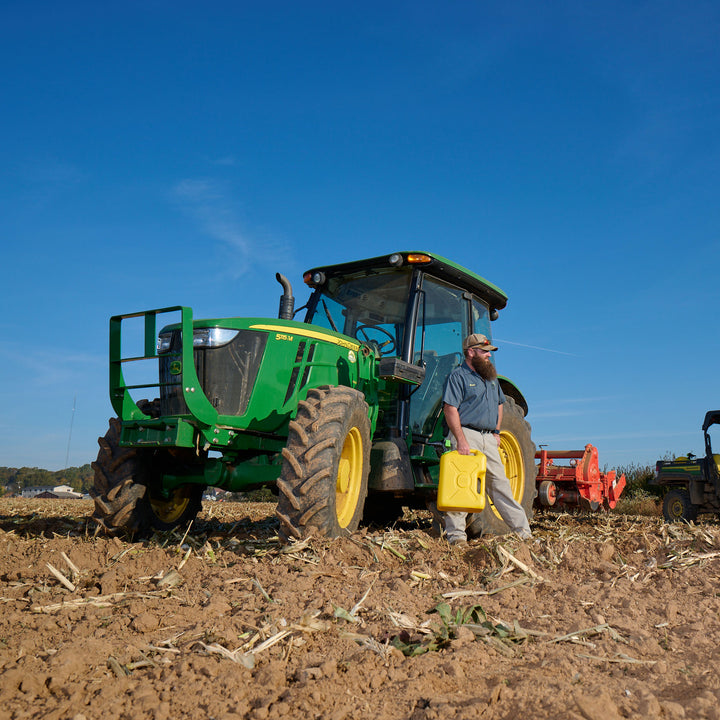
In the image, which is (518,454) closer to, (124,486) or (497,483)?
(497,483)

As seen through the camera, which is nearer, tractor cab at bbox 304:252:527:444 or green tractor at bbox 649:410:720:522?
tractor cab at bbox 304:252:527:444

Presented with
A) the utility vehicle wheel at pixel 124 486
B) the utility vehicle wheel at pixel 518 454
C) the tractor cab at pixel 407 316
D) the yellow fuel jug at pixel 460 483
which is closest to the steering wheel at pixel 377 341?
the tractor cab at pixel 407 316

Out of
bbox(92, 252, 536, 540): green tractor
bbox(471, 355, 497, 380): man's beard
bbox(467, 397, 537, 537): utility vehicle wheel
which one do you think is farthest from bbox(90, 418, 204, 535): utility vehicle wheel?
bbox(467, 397, 537, 537): utility vehicle wheel

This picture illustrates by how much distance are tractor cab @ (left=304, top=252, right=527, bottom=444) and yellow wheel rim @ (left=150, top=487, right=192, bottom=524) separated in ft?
6.36

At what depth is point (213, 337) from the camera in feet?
17.8

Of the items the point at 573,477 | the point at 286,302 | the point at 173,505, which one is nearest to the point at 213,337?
the point at 286,302

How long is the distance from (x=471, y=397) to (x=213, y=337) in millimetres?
2243

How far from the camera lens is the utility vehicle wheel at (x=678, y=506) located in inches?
505

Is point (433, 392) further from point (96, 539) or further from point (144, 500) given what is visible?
point (96, 539)

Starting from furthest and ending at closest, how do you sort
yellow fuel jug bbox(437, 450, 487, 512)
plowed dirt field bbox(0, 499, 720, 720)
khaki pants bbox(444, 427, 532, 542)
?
khaki pants bbox(444, 427, 532, 542) < yellow fuel jug bbox(437, 450, 487, 512) < plowed dirt field bbox(0, 499, 720, 720)

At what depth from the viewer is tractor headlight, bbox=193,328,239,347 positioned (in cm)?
540

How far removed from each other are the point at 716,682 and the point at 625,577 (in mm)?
1647

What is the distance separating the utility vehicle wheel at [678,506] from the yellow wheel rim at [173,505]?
10182 mm

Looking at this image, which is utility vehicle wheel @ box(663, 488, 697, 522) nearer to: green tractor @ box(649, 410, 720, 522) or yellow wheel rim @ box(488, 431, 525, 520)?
green tractor @ box(649, 410, 720, 522)
